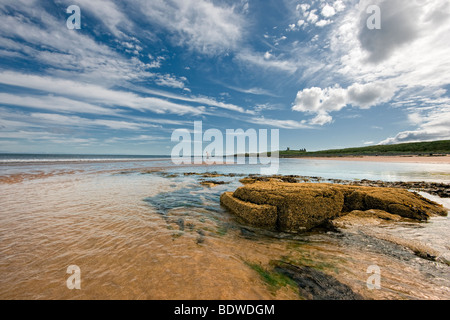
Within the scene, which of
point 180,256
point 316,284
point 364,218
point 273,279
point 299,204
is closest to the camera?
point 316,284

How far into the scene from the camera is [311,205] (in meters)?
6.28

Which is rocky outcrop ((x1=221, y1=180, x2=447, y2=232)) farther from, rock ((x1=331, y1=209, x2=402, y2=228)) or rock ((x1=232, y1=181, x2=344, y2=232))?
rock ((x1=331, y1=209, x2=402, y2=228))

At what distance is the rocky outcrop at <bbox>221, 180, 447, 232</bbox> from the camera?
20.2 feet

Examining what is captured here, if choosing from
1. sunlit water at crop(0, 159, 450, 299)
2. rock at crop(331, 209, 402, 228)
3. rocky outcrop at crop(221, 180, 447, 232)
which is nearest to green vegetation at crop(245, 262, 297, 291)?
sunlit water at crop(0, 159, 450, 299)

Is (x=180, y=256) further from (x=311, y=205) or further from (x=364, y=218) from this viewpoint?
(x=364, y=218)

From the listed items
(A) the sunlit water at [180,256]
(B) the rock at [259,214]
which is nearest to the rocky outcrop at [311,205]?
(B) the rock at [259,214]

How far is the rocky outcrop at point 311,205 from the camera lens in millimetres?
6160

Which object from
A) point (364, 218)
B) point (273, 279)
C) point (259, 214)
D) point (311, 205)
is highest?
point (311, 205)

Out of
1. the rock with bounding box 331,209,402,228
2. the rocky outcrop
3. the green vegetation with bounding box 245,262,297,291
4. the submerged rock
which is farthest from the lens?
the rocky outcrop

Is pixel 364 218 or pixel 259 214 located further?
pixel 364 218

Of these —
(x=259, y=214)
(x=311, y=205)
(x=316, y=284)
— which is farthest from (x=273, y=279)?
(x=311, y=205)

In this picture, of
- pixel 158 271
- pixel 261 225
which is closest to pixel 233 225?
pixel 261 225
